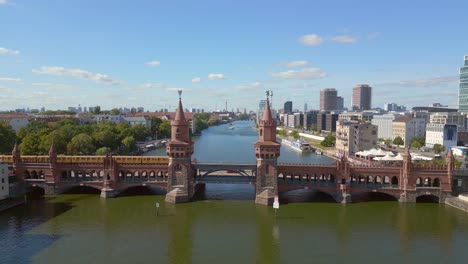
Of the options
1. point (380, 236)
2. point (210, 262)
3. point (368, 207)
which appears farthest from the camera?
point (368, 207)

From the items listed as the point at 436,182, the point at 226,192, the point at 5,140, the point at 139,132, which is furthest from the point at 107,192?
the point at 139,132

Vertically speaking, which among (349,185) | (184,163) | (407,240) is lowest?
(407,240)

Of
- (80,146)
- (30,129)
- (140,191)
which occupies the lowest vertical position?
(140,191)

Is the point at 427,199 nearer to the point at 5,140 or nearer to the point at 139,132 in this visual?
the point at 5,140

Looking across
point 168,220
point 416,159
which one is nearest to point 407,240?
point 168,220

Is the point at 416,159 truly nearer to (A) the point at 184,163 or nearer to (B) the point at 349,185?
(B) the point at 349,185

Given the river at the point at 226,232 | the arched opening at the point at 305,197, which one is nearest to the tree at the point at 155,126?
the arched opening at the point at 305,197
